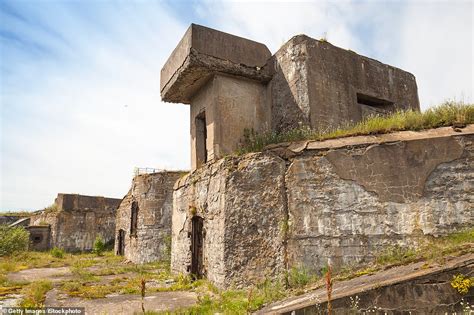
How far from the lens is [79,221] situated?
70.4 ft

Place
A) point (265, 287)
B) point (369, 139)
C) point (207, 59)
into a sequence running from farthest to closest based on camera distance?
point (207, 59) → point (369, 139) → point (265, 287)

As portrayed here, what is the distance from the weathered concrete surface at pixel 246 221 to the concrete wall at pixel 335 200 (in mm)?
18

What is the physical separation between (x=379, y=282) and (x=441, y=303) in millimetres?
680

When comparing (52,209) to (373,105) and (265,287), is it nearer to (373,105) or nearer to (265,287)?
(265,287)

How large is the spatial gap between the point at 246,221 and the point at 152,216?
826 cm

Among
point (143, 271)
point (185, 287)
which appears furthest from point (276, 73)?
point (143, 271)

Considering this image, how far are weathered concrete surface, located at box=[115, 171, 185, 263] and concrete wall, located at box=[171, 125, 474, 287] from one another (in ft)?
23.4

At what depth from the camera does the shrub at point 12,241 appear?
680 inches

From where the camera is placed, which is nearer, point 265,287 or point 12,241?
point 265,287

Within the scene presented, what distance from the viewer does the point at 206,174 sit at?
7957mm

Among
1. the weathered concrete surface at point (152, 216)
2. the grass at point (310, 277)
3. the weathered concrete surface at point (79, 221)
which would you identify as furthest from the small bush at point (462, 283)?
the weathered concrete surface at point (79, 221)

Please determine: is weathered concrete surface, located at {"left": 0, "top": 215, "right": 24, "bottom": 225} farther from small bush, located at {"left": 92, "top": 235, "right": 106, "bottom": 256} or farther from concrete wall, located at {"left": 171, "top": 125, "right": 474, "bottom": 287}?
concrete wall, located at {"left": 171, "top": 125, "right": 474, "bottom": 287}

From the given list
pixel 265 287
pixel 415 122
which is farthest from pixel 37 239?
pixel 415 122

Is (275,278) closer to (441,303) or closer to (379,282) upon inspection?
(379,282)
